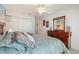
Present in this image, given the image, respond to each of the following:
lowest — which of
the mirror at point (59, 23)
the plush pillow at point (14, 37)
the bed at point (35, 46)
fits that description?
the bed at point (35, 46)

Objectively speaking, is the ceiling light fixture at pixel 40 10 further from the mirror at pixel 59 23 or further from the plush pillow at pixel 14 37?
the plush pillow at pixel 14 37

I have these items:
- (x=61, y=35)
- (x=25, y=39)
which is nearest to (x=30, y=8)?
(x=25, y=39)

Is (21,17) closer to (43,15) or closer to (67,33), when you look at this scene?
(43,15)

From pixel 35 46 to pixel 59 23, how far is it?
0.50m

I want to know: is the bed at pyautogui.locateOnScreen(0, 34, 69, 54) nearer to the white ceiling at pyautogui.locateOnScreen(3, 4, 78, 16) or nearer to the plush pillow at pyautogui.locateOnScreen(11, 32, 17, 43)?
the plush pillow at pyautogui.locateOnScreen(11, 32, 17, 43)

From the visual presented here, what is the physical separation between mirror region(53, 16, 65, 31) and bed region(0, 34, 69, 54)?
19cm

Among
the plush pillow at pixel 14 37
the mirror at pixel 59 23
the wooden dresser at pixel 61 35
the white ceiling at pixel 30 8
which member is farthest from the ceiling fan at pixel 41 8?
the plush pillow at pixel 14 37

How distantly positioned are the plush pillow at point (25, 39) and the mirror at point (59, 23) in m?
0.43

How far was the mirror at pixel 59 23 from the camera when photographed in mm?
1875

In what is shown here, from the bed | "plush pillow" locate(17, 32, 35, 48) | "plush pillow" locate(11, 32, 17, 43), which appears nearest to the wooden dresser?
the bed

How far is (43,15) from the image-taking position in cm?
187

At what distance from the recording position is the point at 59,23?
1.91m
